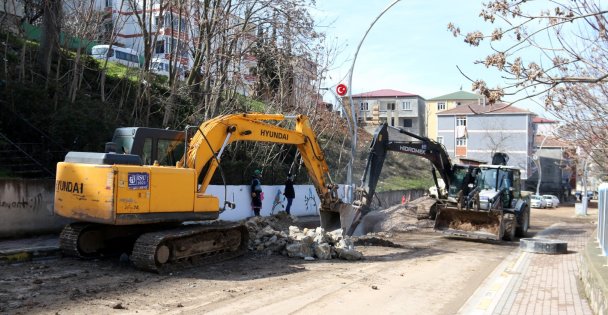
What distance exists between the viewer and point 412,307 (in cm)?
820

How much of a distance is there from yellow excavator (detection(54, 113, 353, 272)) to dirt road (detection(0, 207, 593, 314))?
0.38 metres

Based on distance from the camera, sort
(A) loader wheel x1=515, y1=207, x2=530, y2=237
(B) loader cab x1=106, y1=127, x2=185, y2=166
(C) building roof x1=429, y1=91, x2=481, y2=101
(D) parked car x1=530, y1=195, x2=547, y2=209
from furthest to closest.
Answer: (C) building roof x1=429, y1=91, x2=481, y2=101 → (D) parked car x1=530, y1=195, x2=547, y2=209 → (A) loader wheel x1=515, y1=207, x2=530, y2=237 → (B) loader cab x1=106, y1=127, x2=185, y2=166

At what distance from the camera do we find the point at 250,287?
924cm

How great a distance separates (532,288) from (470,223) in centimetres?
757

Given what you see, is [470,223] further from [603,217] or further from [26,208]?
[26,208]

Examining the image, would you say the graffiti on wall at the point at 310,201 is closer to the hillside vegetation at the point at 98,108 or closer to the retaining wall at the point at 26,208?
the hillside vegetation at the point at 98,108

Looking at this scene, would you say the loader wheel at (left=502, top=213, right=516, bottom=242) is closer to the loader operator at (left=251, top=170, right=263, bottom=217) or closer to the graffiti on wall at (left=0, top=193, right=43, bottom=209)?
the loader operator at (left=251, top=170, right=263, bottom=217)

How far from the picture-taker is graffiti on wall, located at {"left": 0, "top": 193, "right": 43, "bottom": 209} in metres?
12.5

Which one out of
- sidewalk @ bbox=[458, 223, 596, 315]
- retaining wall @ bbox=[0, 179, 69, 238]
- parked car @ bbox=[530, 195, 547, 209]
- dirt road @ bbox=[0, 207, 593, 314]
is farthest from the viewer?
parked car @ bbox=[530, 195, 547, 209]

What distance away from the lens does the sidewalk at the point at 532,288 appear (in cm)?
828

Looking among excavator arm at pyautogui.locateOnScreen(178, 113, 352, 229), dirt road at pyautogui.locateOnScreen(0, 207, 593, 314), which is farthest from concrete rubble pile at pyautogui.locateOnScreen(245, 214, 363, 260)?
excavator arm at pyautogui.locateOnScreen(178, 113, 352, 229)

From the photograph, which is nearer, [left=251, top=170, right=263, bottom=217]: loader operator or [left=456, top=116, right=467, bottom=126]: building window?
Answer: [left=251, top=170, right=263, bottom=217]: loader operator

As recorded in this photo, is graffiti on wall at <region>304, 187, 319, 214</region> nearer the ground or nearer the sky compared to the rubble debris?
nearer the sky

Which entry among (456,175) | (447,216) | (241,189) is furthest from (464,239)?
(241,189)
